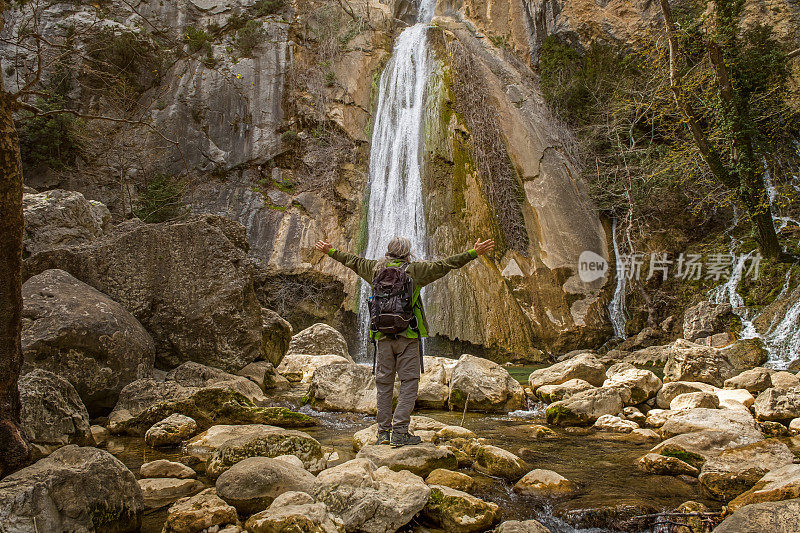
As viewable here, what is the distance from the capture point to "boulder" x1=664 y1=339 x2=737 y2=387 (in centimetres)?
779

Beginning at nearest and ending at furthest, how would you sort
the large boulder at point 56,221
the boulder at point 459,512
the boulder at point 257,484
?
the boulder at point 459,512, the boulder at point 257,484, the large boulder at point 56,221

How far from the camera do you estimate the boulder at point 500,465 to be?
397 cm

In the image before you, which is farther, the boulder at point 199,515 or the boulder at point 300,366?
the boulder at point 300,366

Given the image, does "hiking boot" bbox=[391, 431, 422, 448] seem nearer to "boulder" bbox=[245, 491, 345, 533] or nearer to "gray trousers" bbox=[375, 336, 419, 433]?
"gray trousers" bbox=[375, 336, 419, 433]

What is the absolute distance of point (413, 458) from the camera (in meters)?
3.83

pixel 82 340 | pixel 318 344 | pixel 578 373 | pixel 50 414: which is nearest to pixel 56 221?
pixel 82 340

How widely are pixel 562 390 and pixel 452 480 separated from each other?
4244 mm

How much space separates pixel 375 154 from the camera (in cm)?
1727

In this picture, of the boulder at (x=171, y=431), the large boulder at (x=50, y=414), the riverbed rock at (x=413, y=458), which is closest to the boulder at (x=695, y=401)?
the riverbed rock at (x=413, y=458)

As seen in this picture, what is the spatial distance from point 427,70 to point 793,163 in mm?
11220

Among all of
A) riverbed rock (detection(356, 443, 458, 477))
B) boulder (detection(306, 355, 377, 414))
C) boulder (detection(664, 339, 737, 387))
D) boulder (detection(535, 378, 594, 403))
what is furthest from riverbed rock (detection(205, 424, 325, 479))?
boulder (detection(664, 339, 737, 387))

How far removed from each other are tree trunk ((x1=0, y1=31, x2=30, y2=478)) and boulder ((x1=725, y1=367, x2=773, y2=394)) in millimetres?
8264

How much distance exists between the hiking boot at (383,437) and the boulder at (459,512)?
109 centimetres

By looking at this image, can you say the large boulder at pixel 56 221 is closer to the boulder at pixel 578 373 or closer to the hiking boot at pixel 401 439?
the hiking boot at pixel 401 439
